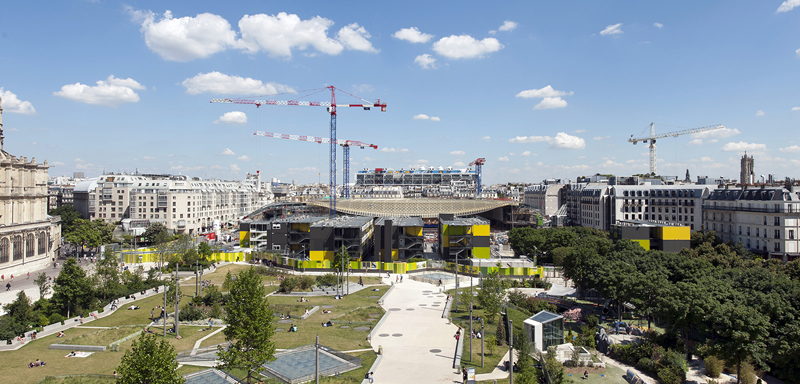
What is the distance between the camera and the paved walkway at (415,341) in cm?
2684

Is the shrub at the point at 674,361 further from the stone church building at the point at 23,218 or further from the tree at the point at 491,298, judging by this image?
the stone church building at the point at 23,218

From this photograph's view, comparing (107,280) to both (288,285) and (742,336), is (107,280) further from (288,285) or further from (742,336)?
(742,336)

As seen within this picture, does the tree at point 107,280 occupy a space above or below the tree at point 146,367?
below

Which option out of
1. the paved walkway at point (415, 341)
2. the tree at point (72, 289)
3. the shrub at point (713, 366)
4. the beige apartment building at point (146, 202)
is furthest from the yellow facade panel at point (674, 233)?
the beige apartment building at point (146, 202)

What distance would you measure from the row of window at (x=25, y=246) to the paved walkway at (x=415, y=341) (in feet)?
198

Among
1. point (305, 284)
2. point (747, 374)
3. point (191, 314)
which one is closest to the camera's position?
point (747, 374)

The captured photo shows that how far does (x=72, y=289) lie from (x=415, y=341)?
32870 mm

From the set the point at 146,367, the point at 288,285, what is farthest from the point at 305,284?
the point at 146,367

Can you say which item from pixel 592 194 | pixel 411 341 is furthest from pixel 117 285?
pixel 592 194

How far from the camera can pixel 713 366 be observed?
28.4 m

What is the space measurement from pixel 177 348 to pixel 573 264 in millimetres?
41334

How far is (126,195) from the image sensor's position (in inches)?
4616

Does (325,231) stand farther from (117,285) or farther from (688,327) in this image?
(688,327)

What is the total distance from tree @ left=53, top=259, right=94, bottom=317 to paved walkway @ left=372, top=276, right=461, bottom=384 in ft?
95.1
